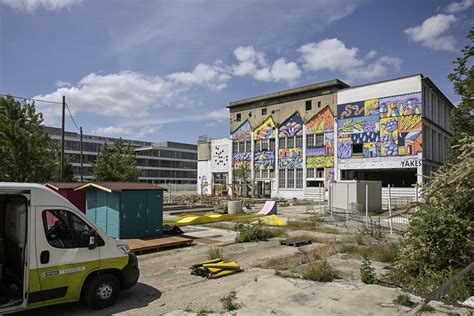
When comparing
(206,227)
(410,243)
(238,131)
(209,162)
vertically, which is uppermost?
(238,131)

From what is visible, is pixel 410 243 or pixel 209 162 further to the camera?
pixel 209 162

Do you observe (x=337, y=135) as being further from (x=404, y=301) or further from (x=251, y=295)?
(x=251, y=295)

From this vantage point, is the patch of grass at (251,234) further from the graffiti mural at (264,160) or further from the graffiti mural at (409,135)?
the graffiti mural at (264,160)

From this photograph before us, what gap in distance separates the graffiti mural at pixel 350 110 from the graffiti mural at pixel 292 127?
21.2 feet

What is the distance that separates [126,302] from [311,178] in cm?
4213

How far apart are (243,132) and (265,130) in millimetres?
4601

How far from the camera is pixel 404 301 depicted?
271 inches

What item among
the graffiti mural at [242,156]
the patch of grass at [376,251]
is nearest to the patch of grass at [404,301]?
the patch of grass at [376,251]

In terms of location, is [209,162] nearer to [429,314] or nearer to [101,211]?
[101,211]

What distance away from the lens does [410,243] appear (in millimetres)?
8891

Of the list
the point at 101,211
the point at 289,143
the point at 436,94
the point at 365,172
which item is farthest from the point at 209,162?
the point at 101,211

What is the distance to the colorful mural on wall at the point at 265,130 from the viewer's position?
175 feet

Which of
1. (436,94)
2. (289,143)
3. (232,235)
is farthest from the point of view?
(289,143)

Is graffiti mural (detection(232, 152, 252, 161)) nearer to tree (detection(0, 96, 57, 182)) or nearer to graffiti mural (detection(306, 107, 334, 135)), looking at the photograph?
graffiti mural (detection(306, 107, 334, 135))
